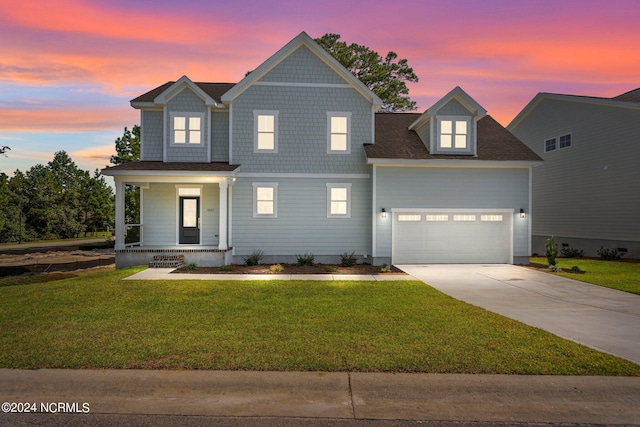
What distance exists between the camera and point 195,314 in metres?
7.97

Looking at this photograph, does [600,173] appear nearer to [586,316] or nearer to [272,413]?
Answer: [586,316]

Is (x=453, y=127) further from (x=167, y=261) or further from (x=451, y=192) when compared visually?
(x=167, y=261)

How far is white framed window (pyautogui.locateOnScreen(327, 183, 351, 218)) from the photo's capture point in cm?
1684

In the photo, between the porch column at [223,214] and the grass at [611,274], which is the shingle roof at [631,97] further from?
the porch column at [223,214]

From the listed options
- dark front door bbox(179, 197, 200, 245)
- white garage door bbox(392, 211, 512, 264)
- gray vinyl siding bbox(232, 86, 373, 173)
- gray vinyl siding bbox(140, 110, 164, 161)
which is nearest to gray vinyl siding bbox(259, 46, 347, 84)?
gray vinyl siding bbox(232, 86, 373, 173)

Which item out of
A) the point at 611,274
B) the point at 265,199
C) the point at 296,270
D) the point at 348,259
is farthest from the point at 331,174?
the point at 611,274

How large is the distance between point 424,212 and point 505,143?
5492 millimetres

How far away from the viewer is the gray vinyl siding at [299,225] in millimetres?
16656

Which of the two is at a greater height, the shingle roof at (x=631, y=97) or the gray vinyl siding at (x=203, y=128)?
the shingle roof at (x=631, y=97)

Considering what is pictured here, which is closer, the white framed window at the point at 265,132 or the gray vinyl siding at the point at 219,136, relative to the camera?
the white framed window at the point at 265,132

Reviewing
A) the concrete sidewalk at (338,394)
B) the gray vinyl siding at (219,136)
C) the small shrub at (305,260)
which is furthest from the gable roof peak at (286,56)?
the concrete sidewalk at (338,394)

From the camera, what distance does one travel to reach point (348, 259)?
639 inches

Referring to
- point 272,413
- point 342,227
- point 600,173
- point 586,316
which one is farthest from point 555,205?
point 272,413

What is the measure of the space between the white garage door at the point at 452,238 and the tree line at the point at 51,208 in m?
39.8
